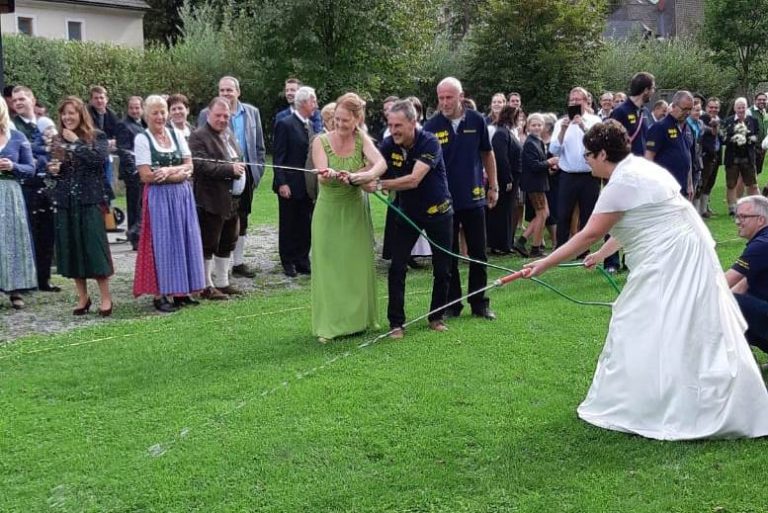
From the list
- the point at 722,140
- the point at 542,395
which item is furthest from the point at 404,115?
the point at 722,140

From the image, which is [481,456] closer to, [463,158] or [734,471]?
[734,471]

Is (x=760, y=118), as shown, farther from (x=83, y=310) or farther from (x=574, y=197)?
(x=83, y=310)

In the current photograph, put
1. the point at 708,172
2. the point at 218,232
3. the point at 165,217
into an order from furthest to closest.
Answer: the point at 708,172 < the point at 218,232 < the point at 165,217

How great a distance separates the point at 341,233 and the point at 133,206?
5984 mm

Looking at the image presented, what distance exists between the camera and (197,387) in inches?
252

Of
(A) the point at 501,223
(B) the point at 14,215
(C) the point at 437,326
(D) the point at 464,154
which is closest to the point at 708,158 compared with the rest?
(A) the point at 501,223

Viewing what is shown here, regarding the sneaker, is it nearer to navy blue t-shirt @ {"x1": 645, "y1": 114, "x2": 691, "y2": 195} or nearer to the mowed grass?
the mowed grass

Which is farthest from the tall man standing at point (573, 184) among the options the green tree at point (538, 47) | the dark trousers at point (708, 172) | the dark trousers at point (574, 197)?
the green tree at point (538, 47)

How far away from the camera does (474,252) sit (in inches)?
328

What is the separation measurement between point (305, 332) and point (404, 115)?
217cm

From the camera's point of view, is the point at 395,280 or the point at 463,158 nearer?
Result: the point at 395,280

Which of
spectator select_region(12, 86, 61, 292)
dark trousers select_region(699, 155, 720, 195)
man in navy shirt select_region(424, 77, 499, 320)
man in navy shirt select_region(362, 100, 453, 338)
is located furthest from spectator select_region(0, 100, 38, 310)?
dark trousers select_region(699, 155, 720, 195)

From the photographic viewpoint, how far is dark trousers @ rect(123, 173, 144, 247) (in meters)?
12.3

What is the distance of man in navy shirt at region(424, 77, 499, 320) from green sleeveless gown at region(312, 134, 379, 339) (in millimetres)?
993
